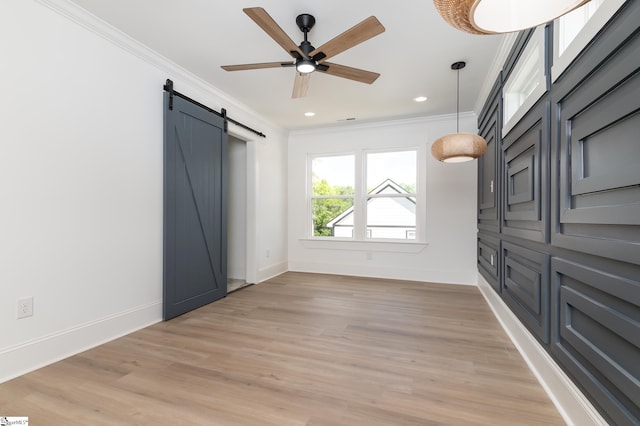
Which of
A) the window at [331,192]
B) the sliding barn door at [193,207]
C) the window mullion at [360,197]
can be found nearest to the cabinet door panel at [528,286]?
the window mullion at [360,197]

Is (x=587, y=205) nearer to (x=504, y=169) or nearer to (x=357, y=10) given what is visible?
(x=504, y=169)

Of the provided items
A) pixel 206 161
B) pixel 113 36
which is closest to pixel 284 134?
pixel 206 161

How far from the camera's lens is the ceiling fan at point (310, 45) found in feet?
6.20

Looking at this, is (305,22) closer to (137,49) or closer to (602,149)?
(137,49)

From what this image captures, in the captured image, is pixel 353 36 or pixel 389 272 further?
pixel 389 272

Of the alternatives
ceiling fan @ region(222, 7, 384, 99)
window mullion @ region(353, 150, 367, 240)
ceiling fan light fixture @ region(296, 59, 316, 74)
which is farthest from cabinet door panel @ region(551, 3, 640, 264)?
window mullion @ region(353, 150, 367, 240)

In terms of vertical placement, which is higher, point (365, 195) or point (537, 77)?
point (537, 77)

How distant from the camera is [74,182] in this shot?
7.40ft

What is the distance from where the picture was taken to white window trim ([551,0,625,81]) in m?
1.19

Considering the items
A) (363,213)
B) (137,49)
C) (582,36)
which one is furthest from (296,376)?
(363,213)

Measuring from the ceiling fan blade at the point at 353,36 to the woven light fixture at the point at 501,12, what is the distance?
1.01 metres

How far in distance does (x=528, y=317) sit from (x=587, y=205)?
1.08 meters

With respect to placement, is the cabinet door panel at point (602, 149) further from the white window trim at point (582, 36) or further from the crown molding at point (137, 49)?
the crown molding at point (137, 49)

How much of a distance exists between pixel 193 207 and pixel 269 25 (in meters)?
2.09
